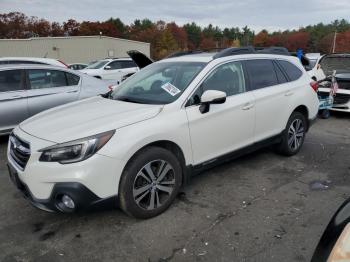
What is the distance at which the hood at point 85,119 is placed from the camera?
3.23 meters

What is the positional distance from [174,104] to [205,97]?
347mm

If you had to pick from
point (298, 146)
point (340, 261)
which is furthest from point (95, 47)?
point (340, 261)

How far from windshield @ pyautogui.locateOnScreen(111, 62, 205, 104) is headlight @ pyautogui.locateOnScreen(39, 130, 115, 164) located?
39.9 inches

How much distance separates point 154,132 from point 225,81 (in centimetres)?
139

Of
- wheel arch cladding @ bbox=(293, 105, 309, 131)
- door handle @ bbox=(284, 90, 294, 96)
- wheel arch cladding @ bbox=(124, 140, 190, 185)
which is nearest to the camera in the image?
wheel arch cladding @ bbox=(124, 140, 190, 185)

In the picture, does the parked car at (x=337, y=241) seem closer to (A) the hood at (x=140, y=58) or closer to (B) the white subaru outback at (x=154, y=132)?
(B) the white subaru outback at (x=154, y=132)

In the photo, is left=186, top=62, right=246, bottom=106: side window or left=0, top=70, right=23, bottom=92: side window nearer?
left=186, top=62, right=246, bottom=106: side window

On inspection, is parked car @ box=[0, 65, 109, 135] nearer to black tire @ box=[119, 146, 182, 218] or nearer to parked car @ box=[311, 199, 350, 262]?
black tire @ box=[119, 146, 182, 218]

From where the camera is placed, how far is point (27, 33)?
7388 centimetres

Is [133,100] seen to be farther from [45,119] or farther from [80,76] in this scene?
[80,76]

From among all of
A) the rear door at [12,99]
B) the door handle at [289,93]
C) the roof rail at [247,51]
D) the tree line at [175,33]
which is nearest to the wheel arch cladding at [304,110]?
the door handle at [289,93]

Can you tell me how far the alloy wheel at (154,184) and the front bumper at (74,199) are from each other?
284mm

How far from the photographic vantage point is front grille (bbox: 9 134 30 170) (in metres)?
3.29

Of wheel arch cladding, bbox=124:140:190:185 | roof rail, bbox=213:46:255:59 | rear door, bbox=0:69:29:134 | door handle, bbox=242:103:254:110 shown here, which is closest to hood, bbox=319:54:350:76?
roof rail, bbox=213:46:255:59
